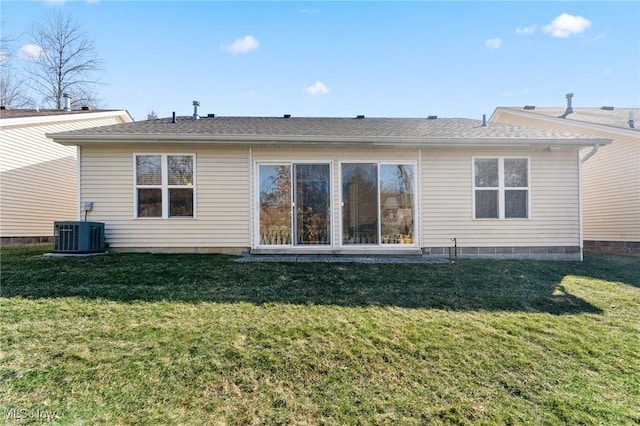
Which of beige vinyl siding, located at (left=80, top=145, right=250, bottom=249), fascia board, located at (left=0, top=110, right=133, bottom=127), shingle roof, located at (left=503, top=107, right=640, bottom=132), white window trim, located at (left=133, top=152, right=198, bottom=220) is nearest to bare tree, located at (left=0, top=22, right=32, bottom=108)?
fascia board, located at (left=0, top=110, right=133, bottom=127)

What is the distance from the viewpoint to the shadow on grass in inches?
164

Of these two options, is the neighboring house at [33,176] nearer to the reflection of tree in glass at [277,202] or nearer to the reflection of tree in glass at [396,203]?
the reflection of tree in glass at [277,202]

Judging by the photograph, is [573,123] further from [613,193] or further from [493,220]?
[493,220]

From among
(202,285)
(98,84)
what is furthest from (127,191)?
Result: (98,84)

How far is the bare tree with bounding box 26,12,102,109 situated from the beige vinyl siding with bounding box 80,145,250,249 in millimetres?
17670

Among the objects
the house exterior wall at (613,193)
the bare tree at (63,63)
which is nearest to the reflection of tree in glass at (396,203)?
the house exterior wall at (613,193)

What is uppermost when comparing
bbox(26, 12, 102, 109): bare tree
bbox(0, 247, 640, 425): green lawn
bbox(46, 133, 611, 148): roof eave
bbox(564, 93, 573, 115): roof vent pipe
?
bbox(26, 12, 102, 109): bare tree

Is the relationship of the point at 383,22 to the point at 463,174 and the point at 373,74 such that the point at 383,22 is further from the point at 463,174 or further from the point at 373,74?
the point at 463,174

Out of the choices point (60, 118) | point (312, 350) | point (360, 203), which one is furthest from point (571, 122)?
point (60, 118)

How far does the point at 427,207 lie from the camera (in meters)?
7.21

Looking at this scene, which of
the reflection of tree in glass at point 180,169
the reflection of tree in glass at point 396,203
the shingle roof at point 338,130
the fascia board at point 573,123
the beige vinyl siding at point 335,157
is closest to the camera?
the shingle roof at point 338,130

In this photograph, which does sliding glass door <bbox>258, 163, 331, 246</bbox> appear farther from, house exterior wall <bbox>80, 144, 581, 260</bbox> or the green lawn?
the green lawn

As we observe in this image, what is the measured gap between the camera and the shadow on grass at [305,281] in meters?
4.18

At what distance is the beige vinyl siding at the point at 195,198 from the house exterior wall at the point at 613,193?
1010 cm
